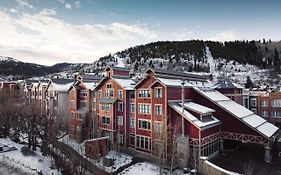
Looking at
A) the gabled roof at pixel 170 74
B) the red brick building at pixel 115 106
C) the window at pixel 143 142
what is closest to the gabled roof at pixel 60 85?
the red brick building at pixel 115 106

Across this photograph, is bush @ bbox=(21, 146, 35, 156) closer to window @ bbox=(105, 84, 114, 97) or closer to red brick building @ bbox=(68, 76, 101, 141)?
red brick building @ bbox=(68, 76, 101, 141)

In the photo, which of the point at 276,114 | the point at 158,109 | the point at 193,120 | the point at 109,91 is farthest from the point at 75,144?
the point at 276,114

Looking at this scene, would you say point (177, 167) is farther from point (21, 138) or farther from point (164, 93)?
point (21, 138)

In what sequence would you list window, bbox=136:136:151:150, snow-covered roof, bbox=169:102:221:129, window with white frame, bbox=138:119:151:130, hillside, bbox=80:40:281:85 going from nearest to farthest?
1. snow-covered roof, bbox=169:102:221:129
2. window, bbox=136:136:151:150
3. window with white frame, bbox=138:119:151:130
4. hillside, bbox=80:40:281:85

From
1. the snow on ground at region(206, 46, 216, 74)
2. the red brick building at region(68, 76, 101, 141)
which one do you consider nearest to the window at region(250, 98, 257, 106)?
the red brick building at region(68, 76, 101, 141)

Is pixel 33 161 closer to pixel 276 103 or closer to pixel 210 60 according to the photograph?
pixel 276 103

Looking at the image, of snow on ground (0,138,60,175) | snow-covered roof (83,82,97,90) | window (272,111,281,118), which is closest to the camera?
snow on ground (0,138,60,175)

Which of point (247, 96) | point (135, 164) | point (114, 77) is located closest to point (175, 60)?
point (247, 96)
